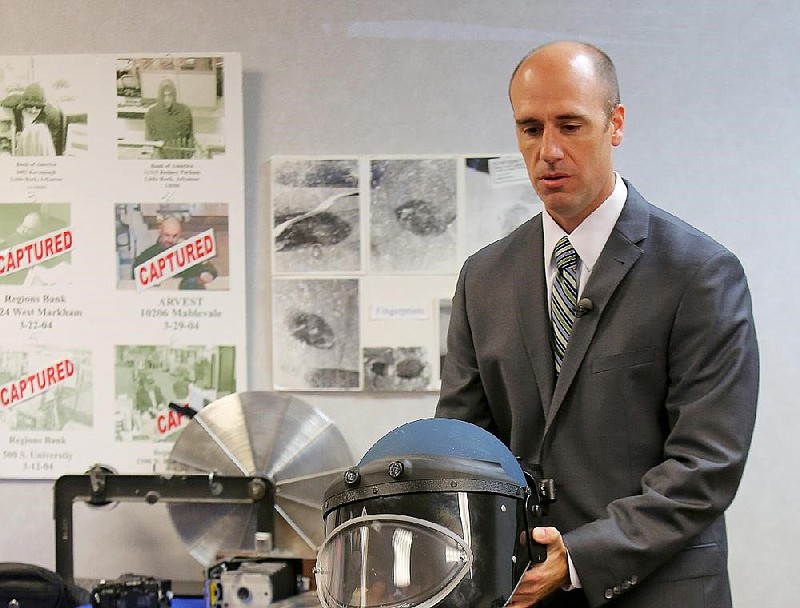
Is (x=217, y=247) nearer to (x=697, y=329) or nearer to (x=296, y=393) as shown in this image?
(x=296, y=393)

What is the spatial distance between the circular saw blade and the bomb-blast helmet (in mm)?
1417

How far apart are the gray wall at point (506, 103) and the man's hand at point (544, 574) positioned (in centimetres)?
160

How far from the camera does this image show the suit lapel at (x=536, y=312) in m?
1.75

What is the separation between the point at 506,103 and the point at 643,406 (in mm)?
1617

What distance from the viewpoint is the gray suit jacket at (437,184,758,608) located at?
1.60 meters

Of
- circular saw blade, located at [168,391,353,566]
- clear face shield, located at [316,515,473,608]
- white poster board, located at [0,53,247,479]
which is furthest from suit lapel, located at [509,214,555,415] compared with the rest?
white poster board, located at [0,53,247,479]

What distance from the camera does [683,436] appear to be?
1627 millimetres

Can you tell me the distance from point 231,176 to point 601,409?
176 cm

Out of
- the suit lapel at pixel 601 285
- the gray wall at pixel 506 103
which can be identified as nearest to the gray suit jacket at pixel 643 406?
the suit lapel at pixel 601 285

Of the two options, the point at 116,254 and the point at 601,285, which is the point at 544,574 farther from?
the point at 116,254

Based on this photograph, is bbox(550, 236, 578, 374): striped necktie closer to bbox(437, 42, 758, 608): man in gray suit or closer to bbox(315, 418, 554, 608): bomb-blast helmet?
bbox(437, 42, 758, 608): man in gray suit

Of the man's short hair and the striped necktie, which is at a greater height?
the man's short hair

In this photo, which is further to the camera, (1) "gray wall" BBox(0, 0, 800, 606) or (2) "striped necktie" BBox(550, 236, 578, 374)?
(1) "gray wall" BBox(0, 0, 800, 606)

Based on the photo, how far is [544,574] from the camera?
156 centimetres
